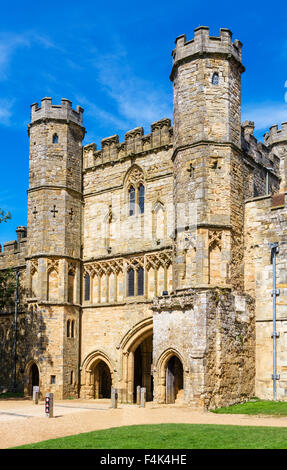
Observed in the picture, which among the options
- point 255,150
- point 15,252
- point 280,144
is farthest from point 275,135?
point 15,252

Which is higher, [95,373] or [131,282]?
[131,282]


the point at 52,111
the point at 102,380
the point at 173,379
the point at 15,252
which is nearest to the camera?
the point at 173,379

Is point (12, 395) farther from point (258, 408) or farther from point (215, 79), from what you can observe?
point (215, 79)

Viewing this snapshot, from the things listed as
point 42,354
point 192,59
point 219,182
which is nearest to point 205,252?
point 219,182

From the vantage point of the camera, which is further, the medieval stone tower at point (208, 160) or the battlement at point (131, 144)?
the battlement at point (131, 144)

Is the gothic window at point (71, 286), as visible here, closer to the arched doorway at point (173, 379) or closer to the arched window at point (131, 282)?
the arched window at point (131, 282)

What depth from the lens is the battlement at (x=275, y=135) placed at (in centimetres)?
2832

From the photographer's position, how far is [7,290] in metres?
26.1

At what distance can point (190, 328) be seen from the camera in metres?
18.3

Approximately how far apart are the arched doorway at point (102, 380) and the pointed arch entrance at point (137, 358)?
5.56 feet

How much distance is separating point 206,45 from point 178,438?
47.6 ft

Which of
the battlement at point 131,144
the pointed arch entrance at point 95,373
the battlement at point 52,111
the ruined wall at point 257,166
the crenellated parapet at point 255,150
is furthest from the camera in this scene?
the battlement at point 52,111

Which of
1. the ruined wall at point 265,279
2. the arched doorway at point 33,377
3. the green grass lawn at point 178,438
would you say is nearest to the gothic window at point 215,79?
the ruined wall at point 265,279

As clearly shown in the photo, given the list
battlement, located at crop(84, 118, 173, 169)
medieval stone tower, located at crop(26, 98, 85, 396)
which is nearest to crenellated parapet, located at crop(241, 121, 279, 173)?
battlement, located at crop(84, 118, 173, 169)
